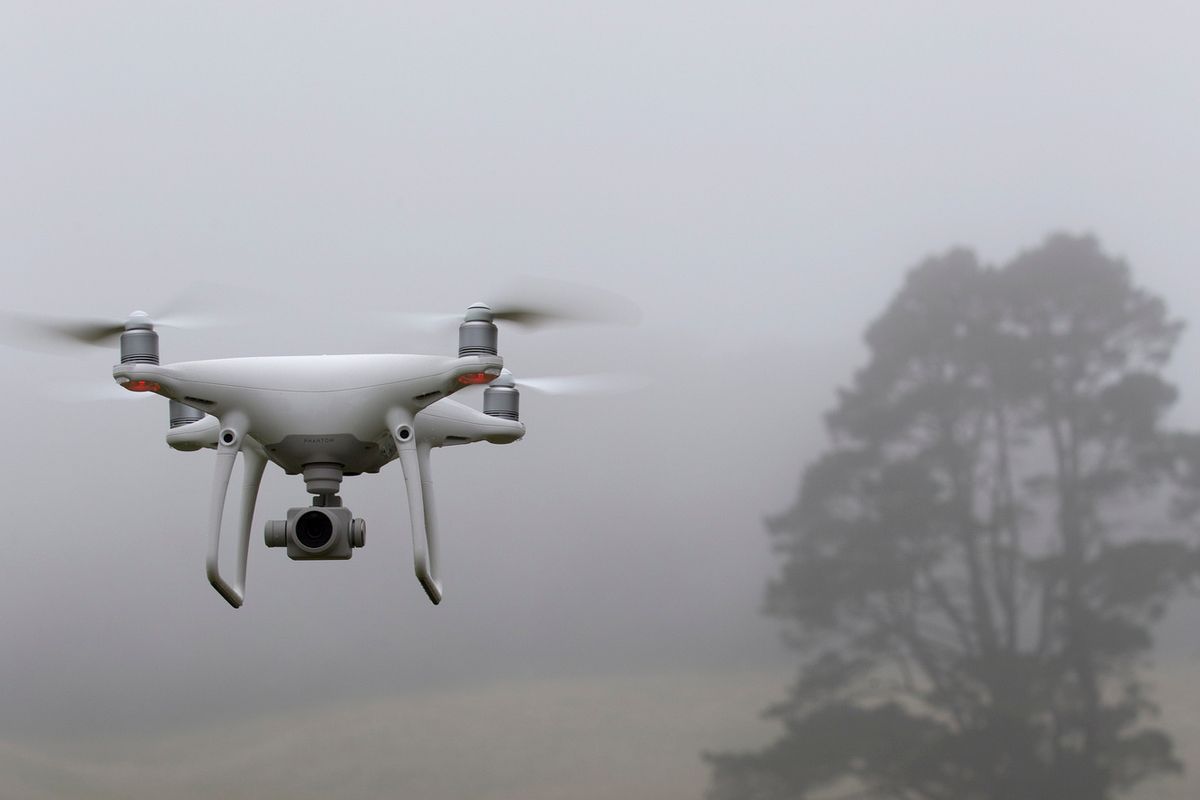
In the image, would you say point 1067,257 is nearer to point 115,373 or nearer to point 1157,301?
point 1157,301

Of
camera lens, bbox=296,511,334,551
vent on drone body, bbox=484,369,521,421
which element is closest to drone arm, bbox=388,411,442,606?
camera lens, bbox=296,511,334,551

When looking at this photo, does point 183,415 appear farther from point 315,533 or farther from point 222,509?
point 315,533

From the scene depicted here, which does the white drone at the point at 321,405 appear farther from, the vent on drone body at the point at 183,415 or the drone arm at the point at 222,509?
the vent on drone body at the point at 183,415

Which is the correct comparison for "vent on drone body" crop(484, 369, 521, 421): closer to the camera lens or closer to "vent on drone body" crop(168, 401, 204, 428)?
the camera lens

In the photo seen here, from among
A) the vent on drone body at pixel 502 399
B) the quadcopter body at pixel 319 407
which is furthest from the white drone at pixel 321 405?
the vent on drone body at pixel 502 399

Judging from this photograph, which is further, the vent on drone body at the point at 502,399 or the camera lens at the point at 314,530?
the vent on drone body at the point at 502,399

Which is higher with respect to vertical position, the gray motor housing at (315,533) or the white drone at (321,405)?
the white drone at (321,405)

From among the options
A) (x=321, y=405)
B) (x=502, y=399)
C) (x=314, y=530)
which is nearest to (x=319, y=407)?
(x=321, y=405)
